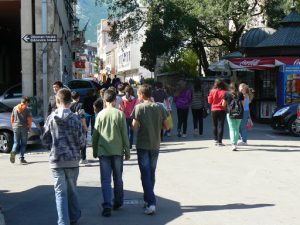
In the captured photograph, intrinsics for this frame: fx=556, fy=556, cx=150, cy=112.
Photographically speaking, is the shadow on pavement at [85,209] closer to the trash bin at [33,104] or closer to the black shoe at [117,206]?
the black shoe at [117,206]

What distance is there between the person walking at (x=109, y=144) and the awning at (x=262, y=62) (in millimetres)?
14889

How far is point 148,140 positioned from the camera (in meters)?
7.49

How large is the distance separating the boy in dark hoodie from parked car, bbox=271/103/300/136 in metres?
12.2

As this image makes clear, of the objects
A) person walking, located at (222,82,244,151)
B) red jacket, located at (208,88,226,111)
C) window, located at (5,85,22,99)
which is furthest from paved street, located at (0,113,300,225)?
window, located at (5,85,22,99)

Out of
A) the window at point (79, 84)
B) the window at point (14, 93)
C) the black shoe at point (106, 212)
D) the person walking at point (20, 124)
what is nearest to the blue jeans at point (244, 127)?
the person walking at point (20, 124)

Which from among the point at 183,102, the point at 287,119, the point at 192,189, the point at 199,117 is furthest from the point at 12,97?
the point at 192,189

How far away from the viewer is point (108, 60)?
13975 centimetres

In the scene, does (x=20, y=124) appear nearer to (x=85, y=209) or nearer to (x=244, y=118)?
(x=85, y=209)

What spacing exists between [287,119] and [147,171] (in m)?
11.1

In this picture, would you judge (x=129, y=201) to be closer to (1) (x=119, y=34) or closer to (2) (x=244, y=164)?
(2) (x=244, y=164)

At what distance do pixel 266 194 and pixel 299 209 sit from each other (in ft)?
3.36

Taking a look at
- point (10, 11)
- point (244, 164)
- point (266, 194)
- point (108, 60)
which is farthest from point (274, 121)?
point (108, 60)

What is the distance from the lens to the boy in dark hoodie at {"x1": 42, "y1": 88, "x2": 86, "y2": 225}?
6.36m

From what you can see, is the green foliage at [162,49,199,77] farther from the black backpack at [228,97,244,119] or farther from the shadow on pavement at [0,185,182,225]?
the shadow on pavement at [0,185,182,225]
